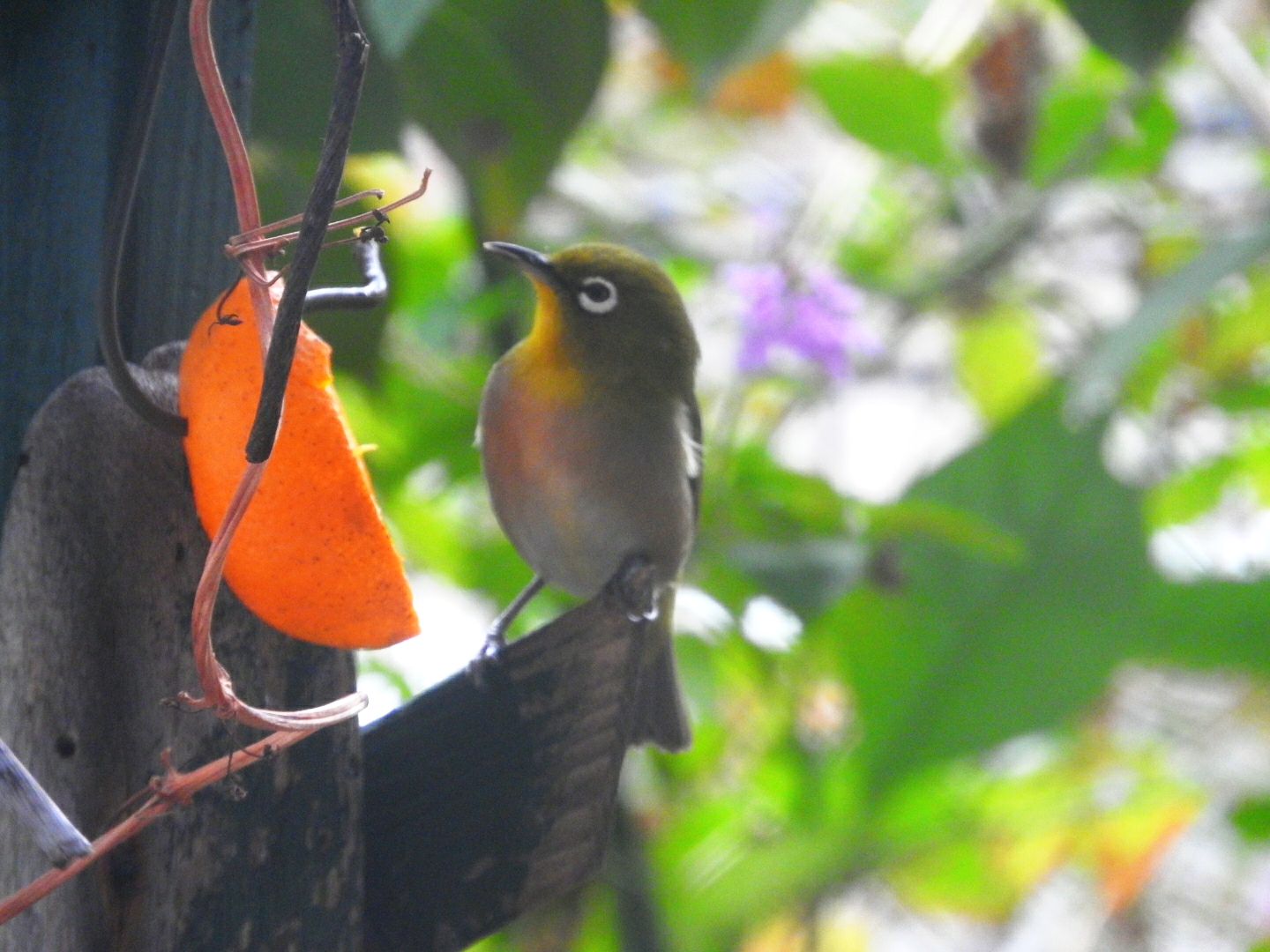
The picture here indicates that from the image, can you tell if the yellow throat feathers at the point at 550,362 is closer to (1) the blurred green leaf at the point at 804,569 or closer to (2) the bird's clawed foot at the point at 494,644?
(2) the bird's clawed foot at the point at 494,644

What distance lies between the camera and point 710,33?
1.96 metres

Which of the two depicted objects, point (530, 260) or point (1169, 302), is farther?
point (1169, 302)

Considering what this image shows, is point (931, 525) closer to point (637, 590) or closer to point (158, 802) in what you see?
point (637, 590)

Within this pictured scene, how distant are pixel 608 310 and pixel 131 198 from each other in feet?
2.64

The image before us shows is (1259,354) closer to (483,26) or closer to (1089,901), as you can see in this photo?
(1089,901)

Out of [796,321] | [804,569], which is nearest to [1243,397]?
[796,321]

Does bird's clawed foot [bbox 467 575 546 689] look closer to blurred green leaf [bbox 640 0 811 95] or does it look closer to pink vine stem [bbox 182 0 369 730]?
pink vine stem [bbox 182 0 369 730]

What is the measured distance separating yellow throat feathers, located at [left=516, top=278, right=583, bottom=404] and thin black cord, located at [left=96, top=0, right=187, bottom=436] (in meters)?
0.69

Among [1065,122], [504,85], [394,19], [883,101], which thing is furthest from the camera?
[1065,122]

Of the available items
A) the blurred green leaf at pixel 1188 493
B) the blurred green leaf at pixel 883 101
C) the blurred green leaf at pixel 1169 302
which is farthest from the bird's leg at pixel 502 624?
the blurred green leaf at pixel 1188 493

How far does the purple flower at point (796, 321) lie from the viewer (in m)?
2.38

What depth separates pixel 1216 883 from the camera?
4500 millimetres

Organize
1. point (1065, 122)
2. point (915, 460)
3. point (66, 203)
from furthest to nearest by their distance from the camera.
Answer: point (915, 460) → point (1065, 122) → point (66, 203)

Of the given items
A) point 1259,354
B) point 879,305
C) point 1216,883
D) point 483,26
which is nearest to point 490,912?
point 483,26
